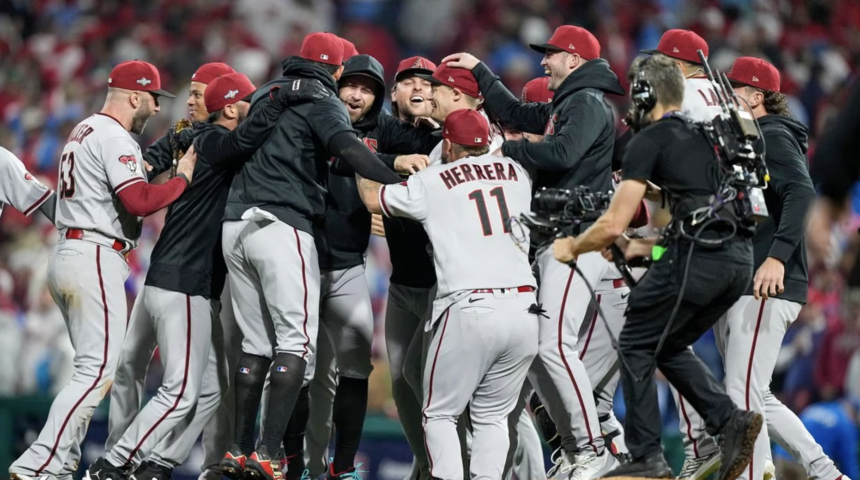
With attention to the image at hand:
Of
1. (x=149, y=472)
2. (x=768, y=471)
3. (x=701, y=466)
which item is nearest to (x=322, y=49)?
(x=149, y=472)

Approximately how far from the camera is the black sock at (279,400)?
20.5ft

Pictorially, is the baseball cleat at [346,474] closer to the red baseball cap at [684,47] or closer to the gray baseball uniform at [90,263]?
the gray baseball uniform at [90,263]

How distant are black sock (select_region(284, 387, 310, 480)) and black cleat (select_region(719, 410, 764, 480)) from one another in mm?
2603

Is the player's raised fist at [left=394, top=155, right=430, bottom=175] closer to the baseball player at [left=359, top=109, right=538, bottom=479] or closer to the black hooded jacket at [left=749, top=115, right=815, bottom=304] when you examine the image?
the baseball player at [left=359, top=109, right=538, bottom=479]

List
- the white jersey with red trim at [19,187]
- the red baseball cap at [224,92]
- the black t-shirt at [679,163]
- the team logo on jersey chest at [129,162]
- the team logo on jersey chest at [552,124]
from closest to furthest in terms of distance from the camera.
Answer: the black t-shirt at [679,163]
the team logo on jersey chest at [552,124]
the team logo on jersey chest at [129,162]
the red baseball cap at [224,92]
the white jersey with red trim at [19,187]

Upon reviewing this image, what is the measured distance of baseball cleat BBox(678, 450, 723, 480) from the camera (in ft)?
20.4

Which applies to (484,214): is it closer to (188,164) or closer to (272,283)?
(272,283)

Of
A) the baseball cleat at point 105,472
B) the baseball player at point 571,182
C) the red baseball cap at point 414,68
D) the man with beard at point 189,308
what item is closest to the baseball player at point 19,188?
the man with beard at point 189,308

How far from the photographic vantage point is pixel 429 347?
20.5 feet


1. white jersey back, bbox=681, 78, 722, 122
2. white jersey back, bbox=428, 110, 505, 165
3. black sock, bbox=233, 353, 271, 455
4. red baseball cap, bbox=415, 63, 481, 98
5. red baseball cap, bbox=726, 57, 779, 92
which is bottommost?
black sock, bbox=233, 353, 271, 455

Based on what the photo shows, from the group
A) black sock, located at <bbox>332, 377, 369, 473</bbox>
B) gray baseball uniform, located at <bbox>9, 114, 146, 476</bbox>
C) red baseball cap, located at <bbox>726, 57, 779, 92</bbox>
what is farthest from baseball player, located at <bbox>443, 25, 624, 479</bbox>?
gray baseball uniform, located at <bbox>9, 114, 146, 476</bbox>

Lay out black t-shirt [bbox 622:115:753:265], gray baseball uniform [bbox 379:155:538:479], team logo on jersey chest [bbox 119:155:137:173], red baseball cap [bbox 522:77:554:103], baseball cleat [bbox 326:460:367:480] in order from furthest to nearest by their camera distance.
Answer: red baseball cap [bbox 522:77:554:103] < baseball cleat [bbox 326:460:367:480] < team logo on jersey chest [bbox 119:155:137:173] < gray baseball uniform [bbox 379:155:538:479] < black t-shirt [bbox 622:115:753:265]

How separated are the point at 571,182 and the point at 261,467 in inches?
93.4

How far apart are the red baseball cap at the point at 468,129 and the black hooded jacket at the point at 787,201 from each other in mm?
1657
